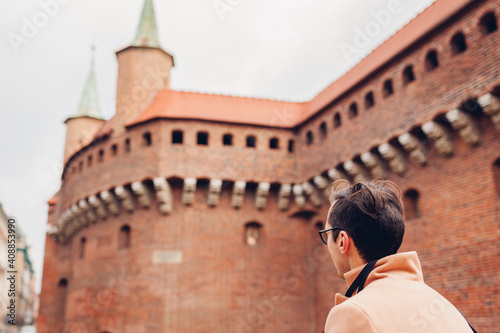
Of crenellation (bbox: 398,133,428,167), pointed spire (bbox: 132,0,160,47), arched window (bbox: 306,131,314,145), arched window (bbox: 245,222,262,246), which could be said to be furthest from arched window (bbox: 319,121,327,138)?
pointed spire (bbox: 132,0,160,47)

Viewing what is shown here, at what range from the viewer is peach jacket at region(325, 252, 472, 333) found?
1.67 meters

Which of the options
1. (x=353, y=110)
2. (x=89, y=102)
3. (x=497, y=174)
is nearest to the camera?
(x=497, y=174)

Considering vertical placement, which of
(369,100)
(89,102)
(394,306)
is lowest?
(394,306)

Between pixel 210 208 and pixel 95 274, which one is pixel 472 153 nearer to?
pixel 210 208

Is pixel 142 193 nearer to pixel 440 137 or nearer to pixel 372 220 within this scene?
pixel 440 137

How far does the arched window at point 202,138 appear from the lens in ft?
55.1

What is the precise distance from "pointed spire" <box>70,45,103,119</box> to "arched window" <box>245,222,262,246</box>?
1123cm

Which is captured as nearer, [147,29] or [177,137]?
[177,137]

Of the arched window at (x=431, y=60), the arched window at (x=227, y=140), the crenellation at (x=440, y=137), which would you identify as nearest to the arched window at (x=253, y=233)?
the arched window at (x=227, y=140)

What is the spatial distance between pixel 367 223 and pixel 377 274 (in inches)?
8.7

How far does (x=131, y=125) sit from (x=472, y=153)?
34.3 feet

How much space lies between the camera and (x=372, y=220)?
2.01 metres

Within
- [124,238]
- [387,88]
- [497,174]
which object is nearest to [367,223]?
[497,174]

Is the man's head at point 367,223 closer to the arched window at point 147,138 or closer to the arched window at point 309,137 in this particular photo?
the arched window at point 309,137
